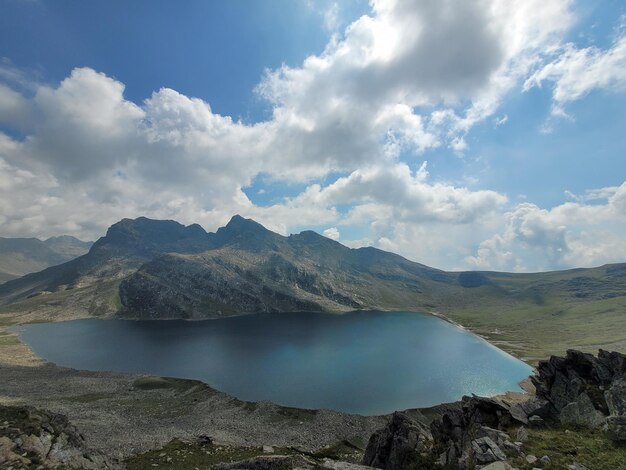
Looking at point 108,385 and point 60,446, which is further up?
point 60,446

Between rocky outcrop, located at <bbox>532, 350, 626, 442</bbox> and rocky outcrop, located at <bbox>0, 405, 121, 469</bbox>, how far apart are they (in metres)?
52.7

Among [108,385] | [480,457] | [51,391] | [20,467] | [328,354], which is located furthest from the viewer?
[328,354]

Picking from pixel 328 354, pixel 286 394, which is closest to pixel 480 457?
pixel 286 394

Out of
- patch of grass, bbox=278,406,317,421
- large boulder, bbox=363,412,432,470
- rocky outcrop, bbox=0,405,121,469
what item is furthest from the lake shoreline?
large boulder, bbox=363,412,432,470

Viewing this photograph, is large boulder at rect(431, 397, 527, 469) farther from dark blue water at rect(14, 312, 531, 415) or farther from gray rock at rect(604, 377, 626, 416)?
dark blue water at rect(14, 312, 531, 415)

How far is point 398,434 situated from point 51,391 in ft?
376

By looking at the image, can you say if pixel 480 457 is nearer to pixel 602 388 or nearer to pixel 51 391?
pixel 602 388

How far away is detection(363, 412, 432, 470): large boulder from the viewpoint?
32156 millimetres

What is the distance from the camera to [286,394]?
103750mm

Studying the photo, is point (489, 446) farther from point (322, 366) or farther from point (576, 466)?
point (322, 366)

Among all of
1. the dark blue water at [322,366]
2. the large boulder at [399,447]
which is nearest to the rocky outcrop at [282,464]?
the large boulder at [399,447]

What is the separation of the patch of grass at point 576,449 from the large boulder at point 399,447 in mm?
9582

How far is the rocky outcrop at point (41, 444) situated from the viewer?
114 ft

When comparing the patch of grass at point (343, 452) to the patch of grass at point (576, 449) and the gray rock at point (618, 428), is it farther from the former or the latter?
the gray rock at point (618, 428)
